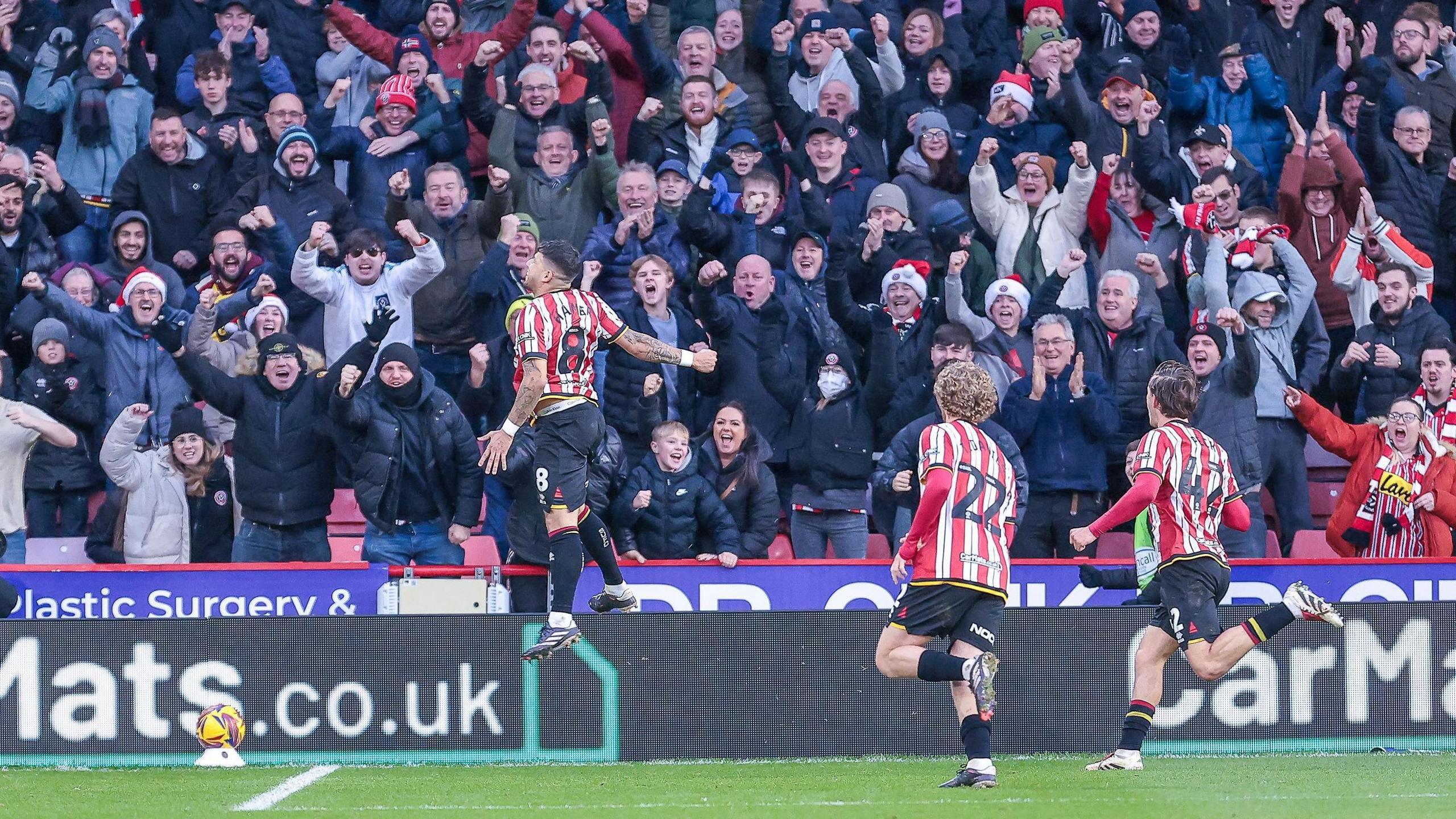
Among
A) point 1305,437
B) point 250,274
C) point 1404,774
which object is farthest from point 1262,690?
point 250,274

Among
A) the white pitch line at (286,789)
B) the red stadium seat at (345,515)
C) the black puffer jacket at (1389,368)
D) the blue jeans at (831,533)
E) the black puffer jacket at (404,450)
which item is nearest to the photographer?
the white pitch line at (286,789)

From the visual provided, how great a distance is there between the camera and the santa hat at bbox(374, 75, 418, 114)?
1369 centimetres

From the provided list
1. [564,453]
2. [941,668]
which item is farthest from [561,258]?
[941,668]

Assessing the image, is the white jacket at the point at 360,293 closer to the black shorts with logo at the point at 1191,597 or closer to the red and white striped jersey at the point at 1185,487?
the red and white striped jersey at the point at 1185,487

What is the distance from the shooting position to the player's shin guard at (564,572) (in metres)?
9.36

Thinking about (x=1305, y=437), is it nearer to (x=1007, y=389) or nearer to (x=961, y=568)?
(x=1007, y=389)

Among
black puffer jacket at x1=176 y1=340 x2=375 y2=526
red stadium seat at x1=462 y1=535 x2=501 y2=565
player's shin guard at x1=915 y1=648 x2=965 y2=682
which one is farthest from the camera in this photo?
red stadium seat at x1=462 y1=535 x2=501 y2=565

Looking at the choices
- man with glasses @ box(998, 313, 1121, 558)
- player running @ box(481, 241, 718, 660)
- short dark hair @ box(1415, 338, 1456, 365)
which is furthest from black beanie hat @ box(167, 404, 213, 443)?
short dark hair @ box(1415, 338, 1456, 365)

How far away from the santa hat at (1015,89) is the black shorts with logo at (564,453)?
19.8 feet

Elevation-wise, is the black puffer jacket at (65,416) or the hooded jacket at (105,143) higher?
the hooded jacket at (105,143)

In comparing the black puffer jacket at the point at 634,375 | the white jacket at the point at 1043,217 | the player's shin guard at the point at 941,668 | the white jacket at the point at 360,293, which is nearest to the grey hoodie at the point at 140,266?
the white jacket at the point at 360,293

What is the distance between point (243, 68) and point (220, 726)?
668cm

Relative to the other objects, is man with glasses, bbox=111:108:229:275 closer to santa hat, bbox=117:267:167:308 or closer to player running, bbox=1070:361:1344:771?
santa hat, bbox=117:267:167:308

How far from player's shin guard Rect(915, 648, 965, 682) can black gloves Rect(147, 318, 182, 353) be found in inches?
238
